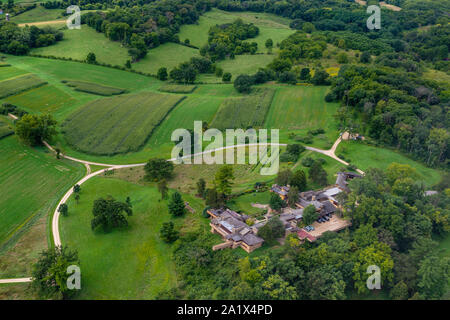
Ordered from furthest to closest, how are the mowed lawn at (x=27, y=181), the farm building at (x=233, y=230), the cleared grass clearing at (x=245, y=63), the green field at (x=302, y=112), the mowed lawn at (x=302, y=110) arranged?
Answer: the cleared grass clearing at (x=245, y=63) < the mowed lawn at (x=302, y=110) < the green field at (x=302, y=112) < the mowed lawn at (x=27, y=181) < the farm building at (x=233, y=230)

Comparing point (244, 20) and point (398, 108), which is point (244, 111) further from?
point (244, 20)

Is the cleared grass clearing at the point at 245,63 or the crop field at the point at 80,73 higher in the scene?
the cleared grass clearing at the point at 245,63

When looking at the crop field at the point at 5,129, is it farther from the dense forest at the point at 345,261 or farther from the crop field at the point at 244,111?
the dense forest at the point at 345,261

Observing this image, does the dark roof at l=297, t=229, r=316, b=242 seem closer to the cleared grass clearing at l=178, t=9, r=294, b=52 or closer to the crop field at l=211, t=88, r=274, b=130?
the crop field at l=211, t=88, r=274, b=130

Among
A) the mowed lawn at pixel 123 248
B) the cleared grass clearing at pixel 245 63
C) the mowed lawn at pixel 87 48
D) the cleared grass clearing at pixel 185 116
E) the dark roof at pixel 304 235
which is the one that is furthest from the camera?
the cleared grass clearing at pixel 245 63

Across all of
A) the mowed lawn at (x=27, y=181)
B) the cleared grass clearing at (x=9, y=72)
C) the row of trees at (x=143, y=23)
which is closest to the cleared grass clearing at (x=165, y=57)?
the row of trees at (x=143, y=23)

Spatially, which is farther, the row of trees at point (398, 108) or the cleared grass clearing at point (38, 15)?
the cleared grass clearing at point (38, 15)

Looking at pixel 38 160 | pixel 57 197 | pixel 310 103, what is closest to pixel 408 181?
pixel 310 103

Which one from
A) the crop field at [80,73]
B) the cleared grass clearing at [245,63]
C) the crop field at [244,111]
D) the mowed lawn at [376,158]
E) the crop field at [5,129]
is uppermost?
the cleared grass clearing at [245,63]
